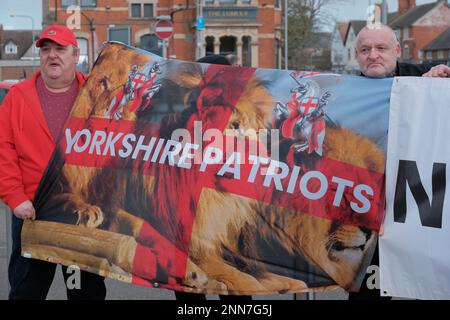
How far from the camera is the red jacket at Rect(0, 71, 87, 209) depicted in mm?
4488

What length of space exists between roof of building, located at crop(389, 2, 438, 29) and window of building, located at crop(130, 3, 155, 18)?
4041 cm

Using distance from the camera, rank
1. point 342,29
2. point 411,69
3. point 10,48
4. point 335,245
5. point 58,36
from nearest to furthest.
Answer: point 335,245 → point 58,36 → point 411,69 → point 10,48 → point 342,29

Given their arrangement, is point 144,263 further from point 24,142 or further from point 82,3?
point 82,3

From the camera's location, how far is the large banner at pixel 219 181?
13.9 feet

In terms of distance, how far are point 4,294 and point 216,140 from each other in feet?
9.72

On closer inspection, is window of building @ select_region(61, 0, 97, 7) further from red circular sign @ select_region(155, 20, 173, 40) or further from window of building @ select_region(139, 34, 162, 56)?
red circular sign @ select_region(155, 20, 173, 40)

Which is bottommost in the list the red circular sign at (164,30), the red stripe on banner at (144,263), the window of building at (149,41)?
the red stripe on banner at (144,263)

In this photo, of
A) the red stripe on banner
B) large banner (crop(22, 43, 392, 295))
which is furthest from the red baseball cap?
the red stripe on banner

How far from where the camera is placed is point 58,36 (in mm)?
4516

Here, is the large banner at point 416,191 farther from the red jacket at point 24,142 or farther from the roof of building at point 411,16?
the roof of building at point 411,16

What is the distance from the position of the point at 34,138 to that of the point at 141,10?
5305 cm

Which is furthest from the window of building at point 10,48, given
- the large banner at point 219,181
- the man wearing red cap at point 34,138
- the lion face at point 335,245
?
the lion face at point 335,245

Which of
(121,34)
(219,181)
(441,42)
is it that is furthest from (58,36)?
(441,42)

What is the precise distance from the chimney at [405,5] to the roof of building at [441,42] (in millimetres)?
12901
